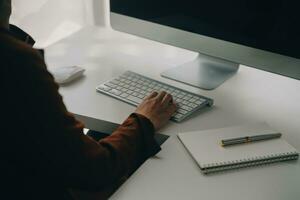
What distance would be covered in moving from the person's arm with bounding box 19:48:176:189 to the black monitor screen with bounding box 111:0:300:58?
36 cm

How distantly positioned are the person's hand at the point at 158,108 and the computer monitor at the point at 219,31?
0.18 m

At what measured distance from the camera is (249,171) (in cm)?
88

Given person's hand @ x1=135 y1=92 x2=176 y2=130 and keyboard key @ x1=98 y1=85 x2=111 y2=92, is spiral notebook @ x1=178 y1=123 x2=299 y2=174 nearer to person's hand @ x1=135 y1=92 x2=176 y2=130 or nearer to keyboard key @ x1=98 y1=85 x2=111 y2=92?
person's hand @ x1=135 y1=92 x2=176 y2=130

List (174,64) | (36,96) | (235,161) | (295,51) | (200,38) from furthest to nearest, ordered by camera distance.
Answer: (174,64)
(200,38)
(295,51)
(235,161)
(36,96)

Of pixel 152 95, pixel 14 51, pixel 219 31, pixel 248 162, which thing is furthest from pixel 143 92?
pixel 14 51

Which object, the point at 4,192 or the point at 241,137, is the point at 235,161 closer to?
the point at 241,137

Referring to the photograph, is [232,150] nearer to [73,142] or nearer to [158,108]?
[158,108]

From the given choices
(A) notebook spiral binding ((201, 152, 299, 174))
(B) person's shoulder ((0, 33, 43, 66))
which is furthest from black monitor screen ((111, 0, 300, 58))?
(B) person's shoulder ((0, 33, 43, 66))

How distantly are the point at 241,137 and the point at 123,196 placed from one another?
323 mm

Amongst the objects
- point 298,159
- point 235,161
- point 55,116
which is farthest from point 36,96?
point 298,159

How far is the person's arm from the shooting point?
74 cm

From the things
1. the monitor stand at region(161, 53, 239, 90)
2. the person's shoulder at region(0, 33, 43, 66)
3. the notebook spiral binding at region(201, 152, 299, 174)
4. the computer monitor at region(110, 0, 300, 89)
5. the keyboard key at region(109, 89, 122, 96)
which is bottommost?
the notebook spiral binding at region(201, 152, 299, 174)

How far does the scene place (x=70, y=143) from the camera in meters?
0.78

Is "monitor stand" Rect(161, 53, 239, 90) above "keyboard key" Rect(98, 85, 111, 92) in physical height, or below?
above
